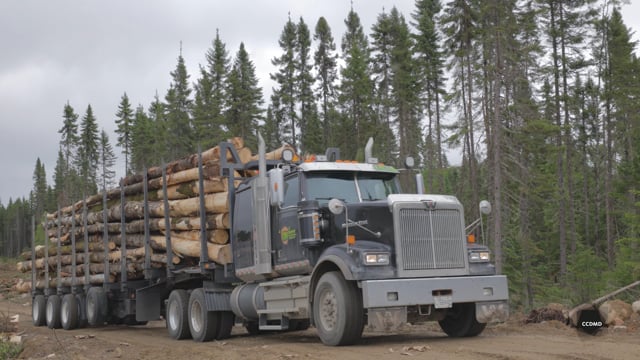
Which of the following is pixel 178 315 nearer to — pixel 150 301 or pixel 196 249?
pixel 196 249

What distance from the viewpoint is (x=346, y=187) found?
11.0 meters

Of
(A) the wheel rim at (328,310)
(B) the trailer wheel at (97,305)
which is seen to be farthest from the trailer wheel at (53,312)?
(A) the wheel rim at (328,310)

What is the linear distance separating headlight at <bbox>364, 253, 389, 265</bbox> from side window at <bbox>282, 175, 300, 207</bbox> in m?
1.93

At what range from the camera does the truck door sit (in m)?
10.7

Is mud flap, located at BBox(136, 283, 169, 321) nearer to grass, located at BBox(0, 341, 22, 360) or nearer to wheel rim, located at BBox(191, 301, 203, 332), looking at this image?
wheel rim, located at BBox(191, 301, 203, 332)

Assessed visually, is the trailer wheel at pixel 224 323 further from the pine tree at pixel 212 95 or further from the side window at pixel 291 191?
the pine tree at pixel 212 95

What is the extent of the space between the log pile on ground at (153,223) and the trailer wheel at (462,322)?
4154mm

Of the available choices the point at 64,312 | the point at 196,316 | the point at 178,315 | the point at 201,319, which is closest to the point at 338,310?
the point at 201,319

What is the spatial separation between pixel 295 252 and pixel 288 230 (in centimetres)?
40

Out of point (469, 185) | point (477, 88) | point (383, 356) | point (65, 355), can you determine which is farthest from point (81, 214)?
point (469, 185)

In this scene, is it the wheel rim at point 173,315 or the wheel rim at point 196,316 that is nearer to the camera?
the wheel rim at point 196,316

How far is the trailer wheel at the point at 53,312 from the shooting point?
1916cm

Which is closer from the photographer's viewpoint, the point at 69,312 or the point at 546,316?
the point at 546,316

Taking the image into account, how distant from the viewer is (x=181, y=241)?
13562 millimetres
